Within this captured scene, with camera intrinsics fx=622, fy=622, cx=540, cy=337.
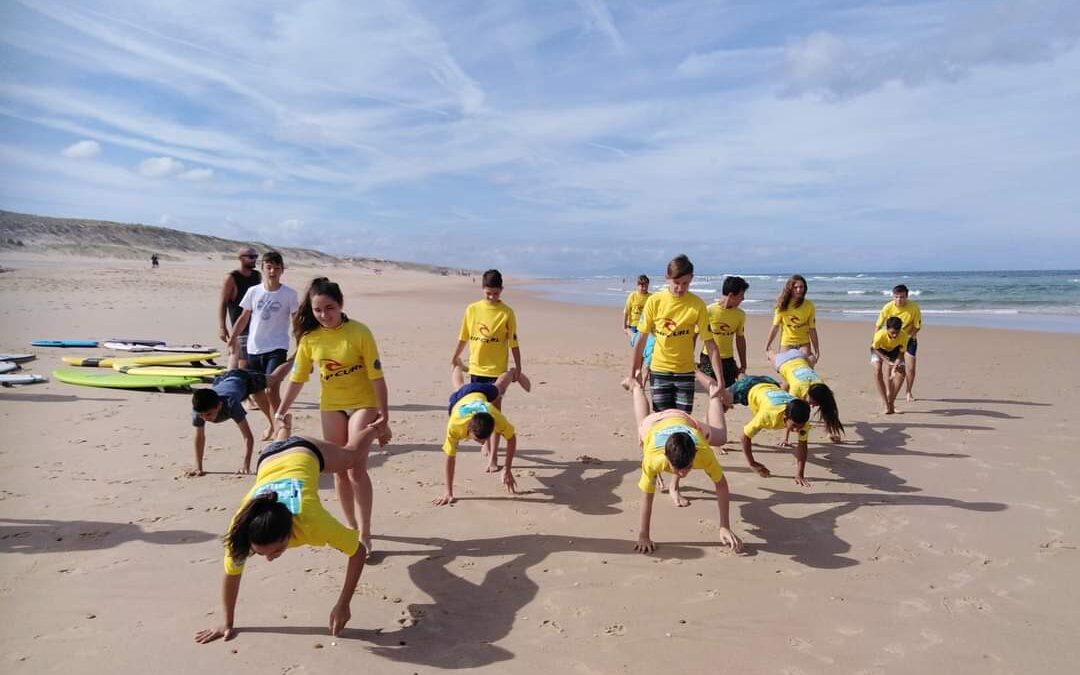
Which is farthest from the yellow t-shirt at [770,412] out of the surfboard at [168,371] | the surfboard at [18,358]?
the surfboard at [18,358]

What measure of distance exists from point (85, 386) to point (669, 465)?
887cm

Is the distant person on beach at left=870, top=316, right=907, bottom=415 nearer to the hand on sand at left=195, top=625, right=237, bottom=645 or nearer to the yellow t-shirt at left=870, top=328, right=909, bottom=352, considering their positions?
the yellow t-shirt at left=870, top=328, right=909, bottom=352

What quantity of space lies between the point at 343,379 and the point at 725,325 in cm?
438

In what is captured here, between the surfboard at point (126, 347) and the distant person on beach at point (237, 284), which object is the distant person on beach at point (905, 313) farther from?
the surfboard at point (126, 347)

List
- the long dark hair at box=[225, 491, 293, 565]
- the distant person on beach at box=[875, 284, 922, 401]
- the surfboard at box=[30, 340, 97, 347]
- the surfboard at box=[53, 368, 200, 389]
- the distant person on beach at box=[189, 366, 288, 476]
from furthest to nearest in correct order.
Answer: the surfboard at box=[30, 340, 97, 347], the distant person on beach at box=[875, 284, 922, 401], the surfboard at box=[53, 368, 200, 389], the distant person on beach at box=[189, 366, 288, 476], the long dark hair at box=[225, 491, 293, 565]

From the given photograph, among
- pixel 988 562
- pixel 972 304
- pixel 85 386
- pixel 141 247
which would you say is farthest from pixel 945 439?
pixel 141 247

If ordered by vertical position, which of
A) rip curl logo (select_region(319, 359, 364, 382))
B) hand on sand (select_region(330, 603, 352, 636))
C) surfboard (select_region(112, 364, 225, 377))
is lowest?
hand on sand (select_region(330, 603, 352, 636))

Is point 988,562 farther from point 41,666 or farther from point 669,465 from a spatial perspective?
point 41,666

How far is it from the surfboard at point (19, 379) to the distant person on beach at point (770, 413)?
9673 millimetres

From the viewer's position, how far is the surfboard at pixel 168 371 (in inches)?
377

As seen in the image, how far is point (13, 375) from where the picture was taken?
9.17 meters

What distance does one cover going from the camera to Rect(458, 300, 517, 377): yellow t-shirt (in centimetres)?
631

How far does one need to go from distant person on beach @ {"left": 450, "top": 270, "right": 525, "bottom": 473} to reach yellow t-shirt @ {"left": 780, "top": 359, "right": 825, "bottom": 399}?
3013mm

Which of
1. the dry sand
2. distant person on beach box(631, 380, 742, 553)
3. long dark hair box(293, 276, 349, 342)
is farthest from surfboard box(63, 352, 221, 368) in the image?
distant person on beach box(631, 380, 742, 553)
